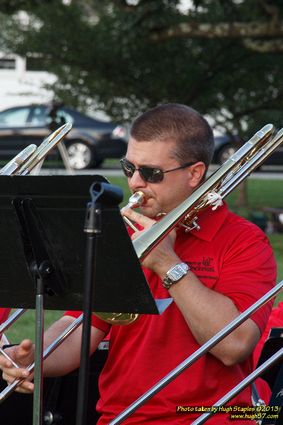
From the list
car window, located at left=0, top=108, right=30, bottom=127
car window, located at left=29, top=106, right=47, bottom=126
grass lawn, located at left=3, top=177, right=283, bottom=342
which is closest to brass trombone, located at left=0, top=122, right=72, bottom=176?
grass lawn, located at left=3, top=177, right=283, bottom=342

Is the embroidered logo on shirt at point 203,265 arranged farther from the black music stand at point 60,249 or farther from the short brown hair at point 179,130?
the black music stand at point 60,249

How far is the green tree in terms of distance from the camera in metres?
14.0

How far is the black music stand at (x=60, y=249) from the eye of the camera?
316cm

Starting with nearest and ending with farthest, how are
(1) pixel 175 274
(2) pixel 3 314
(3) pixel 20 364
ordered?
(1) pixel 175 274
(3) pixel 20 364
(2) pixel 3 314

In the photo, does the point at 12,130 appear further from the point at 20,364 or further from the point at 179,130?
the point at 20,364

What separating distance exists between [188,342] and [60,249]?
71 centimetres

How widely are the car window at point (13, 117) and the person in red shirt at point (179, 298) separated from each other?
20221 millimetres

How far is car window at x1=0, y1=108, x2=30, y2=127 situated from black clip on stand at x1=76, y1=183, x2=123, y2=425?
2112 cm

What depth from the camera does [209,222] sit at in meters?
3.91

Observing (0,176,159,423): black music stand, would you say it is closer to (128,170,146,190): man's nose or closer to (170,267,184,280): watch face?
(170,267,184,280): watch face

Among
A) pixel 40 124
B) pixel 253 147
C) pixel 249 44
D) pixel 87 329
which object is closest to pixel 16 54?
pixel 249 44

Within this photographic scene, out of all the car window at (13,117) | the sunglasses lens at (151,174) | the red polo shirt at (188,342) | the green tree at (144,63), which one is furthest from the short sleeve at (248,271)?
the car window at (13,117)

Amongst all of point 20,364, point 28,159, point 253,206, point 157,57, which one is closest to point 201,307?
point 20,364

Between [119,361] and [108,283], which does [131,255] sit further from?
[119,361]
